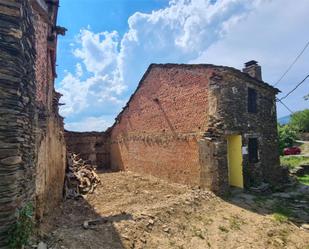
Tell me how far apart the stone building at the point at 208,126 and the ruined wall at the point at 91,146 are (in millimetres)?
7252

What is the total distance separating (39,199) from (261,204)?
869cm

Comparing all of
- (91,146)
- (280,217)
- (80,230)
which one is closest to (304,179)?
(280,217)

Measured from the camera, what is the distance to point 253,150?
14.1 metres

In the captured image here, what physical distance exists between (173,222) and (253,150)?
700 cm

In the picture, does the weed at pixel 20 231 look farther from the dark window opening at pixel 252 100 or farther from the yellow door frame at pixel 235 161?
the dark window opening at pixel 252 100

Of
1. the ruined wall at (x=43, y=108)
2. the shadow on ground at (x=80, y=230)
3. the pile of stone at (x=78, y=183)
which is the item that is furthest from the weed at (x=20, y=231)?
the pile of stone at (x=78, y=183)

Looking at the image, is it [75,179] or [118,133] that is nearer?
[75,179]

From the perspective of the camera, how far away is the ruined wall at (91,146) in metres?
23.3

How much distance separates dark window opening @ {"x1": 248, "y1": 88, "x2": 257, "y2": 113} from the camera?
14.1 metres

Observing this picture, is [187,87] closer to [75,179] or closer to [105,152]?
[75,179]

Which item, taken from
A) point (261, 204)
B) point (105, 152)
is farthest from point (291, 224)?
point (105, 152)

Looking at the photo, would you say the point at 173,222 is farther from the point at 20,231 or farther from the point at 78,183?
the point at 78,183

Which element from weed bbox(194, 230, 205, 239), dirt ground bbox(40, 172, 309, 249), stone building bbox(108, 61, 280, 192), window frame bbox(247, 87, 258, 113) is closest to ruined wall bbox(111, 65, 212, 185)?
stone building bbox(108, 61, 280, 192)

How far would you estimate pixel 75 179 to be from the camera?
1337cm
